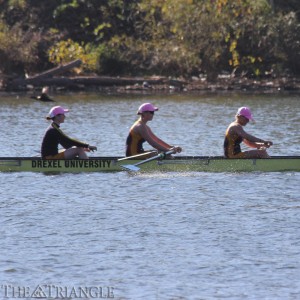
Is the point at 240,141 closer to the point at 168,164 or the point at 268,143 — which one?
the point at 268,143

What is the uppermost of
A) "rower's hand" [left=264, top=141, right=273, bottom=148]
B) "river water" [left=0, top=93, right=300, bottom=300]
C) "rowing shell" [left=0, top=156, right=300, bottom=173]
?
"rower's hand" [left=264, top=141, right=273, bottom=148]

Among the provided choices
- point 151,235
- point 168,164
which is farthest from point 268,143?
point 151,235

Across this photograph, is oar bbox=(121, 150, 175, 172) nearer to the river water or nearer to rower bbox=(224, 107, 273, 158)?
the river water

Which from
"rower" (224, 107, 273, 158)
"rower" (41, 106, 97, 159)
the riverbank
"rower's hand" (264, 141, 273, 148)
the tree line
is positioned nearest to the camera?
"rower" (41, 106, 97, 159)

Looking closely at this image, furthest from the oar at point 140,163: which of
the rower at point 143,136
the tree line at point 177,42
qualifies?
the tree line at point 177,42

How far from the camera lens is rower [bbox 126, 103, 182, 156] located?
87.4 feet

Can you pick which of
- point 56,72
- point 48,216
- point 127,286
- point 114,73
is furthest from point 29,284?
point 114,73

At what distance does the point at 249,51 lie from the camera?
64.0 m

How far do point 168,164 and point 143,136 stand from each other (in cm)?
92

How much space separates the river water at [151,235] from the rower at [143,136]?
0.69m

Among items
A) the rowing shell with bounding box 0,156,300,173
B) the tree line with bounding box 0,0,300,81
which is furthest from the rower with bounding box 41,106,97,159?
the tree line with bounding box 0,0,300,81

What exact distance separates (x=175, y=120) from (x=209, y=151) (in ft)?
38.0

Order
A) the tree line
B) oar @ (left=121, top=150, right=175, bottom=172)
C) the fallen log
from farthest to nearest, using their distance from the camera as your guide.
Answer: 1. the tree line
2. the fallen log
3. oar @ (left=121, top=150, right=175, bottom=172)

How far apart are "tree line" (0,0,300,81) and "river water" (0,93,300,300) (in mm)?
30488
